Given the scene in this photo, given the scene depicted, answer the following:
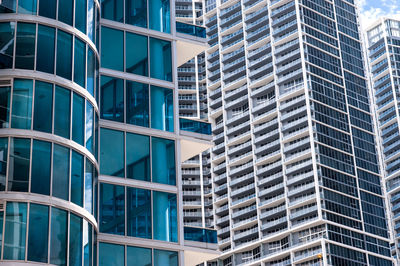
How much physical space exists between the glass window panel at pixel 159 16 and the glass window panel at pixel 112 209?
9820mm

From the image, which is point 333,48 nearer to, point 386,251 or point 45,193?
point 386,251

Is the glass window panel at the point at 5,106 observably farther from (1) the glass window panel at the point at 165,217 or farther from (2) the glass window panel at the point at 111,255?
(1) the glass window panel at the point at 165,217

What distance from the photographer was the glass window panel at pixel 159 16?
4184 centimetres

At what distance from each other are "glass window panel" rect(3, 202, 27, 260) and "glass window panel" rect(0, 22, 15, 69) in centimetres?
608

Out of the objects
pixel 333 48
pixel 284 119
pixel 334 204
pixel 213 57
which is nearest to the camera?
pixel 334 204

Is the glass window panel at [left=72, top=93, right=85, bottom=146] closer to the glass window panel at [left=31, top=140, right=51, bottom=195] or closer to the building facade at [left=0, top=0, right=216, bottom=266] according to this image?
the building facade at [left=0, top=0, right=216, bottom=266]

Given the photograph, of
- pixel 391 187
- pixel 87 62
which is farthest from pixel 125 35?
pixel 391 187

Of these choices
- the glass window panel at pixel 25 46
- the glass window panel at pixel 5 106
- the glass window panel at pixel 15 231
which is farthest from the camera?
the glass window panel at pixel 25 46

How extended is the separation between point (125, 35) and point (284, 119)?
351 feet

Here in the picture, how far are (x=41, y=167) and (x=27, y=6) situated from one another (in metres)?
7.36

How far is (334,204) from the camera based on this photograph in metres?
137

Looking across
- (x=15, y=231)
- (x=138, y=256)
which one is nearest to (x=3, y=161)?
(x=15, y=231)

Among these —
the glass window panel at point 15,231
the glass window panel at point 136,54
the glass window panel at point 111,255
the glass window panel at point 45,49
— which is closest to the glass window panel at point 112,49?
the glass window panel at point 136,54

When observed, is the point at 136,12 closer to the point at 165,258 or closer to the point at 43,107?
the point at 43,107
